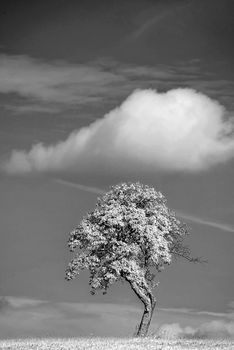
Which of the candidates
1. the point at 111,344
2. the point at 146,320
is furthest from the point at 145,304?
the point at 111,344

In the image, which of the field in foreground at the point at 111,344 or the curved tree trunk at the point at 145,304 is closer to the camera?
the field in foreground at the point at 111,344

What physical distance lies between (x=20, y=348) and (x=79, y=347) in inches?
173

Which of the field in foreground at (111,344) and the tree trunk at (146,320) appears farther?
the tree trunk at (146,320)

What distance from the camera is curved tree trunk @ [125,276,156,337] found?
58.6 metres

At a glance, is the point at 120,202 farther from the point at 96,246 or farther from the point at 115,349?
the point at 115,349

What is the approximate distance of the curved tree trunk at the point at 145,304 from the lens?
58562mm

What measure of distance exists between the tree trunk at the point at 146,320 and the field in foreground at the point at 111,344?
5.16 m

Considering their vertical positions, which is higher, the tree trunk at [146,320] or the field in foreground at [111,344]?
the tree trunk at [146,320]

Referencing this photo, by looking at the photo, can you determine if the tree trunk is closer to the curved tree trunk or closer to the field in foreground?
the curved tree trunk

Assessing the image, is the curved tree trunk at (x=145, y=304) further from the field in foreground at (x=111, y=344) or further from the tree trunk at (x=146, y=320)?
the field in foreground at (x=111, y=344)

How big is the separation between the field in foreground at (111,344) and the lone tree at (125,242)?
6.37 metres

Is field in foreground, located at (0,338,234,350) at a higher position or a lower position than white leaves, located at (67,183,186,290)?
lower

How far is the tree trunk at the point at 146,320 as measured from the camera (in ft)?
192

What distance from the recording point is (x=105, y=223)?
58250 millimetres
